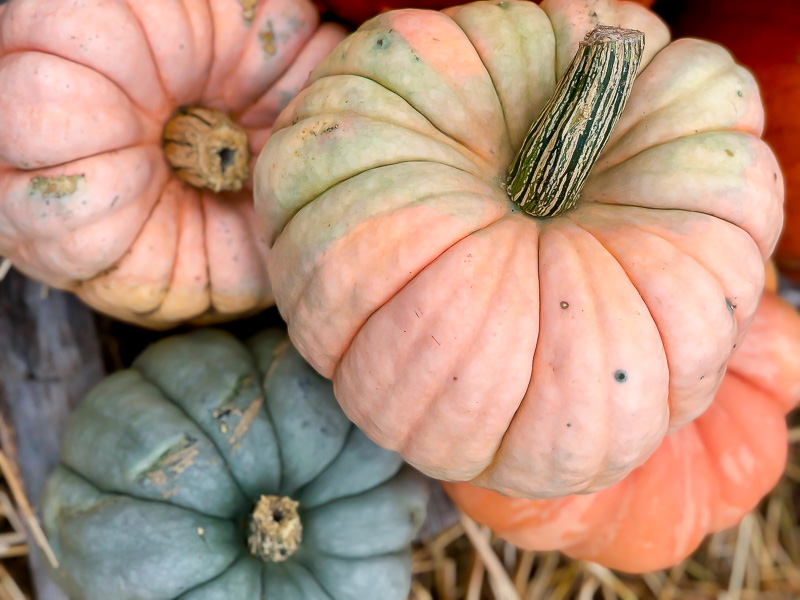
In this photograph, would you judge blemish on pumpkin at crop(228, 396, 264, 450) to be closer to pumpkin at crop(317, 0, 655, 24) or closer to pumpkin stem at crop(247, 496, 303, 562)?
pumpkin stem at crop(247, 496, 303, 562)

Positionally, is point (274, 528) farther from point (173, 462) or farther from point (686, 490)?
point (686, 490)

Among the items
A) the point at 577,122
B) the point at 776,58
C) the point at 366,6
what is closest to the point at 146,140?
the point at 366,6

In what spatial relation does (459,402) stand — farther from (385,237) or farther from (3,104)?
(3,104)

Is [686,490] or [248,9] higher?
[248,9]

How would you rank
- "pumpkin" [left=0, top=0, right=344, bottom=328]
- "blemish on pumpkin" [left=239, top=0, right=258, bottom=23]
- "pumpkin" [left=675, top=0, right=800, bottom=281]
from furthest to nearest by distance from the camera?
"pumpkin" [left=675, top=0, right=800, bottom=281]
"blemish on pumpkin" [left=239, top=0, right=258, bottom=23]
"pumpkin" [left=0, top=0, right=344, bottom=328]

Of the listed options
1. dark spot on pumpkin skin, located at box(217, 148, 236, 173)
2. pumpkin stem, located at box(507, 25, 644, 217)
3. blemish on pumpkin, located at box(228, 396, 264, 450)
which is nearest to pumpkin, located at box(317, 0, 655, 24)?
dark spot on pumpkin skin, located at box(217, 148, 236, 173)

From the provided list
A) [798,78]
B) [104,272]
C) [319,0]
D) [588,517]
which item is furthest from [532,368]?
[798,78]
